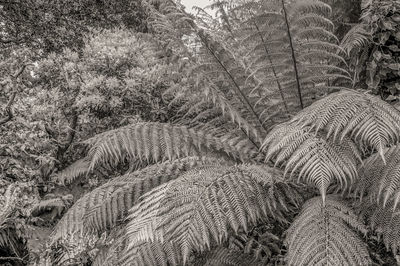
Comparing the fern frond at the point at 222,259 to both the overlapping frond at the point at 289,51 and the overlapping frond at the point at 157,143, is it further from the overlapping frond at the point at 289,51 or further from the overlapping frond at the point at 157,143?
the overlapping frond at the point at 289,51

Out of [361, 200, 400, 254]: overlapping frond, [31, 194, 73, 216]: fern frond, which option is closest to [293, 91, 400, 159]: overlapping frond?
[361, 200, 400, 254]: overlapping frond

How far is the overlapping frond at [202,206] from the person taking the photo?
123 cm

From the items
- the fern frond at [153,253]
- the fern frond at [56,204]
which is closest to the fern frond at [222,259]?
the fern frond at [153,253]

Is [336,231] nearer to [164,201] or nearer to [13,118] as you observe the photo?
[164,201]

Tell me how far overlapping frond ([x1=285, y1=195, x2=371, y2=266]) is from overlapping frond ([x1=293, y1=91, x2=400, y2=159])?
0.25 m

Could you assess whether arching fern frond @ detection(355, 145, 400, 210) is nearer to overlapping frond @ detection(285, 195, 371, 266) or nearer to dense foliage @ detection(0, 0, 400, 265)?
dense foliage @ detection(0, 0, 400, 265)

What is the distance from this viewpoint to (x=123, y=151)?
6.49 feet

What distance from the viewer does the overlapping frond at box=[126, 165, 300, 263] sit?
1.23 meters

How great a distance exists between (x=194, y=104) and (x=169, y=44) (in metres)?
0.35

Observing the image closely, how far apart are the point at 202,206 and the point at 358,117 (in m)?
0.56

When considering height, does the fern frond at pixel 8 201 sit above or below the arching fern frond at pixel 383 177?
below

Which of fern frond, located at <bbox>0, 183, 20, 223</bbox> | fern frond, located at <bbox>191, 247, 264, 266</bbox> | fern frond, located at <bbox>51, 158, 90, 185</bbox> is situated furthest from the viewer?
fern frond, located at <bbox>51, 158, 90, 185</bbox>

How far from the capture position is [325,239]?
4.00 feet

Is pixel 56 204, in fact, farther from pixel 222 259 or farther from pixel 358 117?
pixel 358 117
